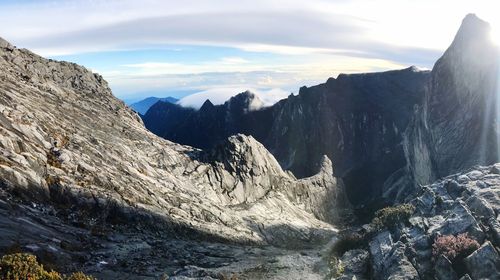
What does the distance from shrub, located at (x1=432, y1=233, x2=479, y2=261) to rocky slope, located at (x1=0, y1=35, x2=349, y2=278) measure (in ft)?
79.8

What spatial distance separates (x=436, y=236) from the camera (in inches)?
1368

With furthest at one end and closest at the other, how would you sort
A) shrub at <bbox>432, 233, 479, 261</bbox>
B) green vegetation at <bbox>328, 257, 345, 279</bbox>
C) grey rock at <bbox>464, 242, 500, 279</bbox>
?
green vegetation at <bbox>328, 257, 345, 279</bbox>, shrub at <bbox>432, 233, 479, 261</bbox>, grey rock at <bbox>464, 242, 500, 279</bbox>

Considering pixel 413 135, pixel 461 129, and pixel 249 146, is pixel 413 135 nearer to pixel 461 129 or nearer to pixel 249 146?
pixel 461 129

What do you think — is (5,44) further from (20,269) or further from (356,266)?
(356,266)

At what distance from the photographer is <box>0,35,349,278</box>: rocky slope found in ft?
148

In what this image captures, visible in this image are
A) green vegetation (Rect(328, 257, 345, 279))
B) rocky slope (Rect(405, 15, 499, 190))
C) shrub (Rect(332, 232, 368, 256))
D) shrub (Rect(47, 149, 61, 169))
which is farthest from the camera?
rocky slope (Rect(405, 15, 499, 190))

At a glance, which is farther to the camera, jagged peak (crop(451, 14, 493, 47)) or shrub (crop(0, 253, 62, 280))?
jagged peak (crop(451, 14, 493, 47))

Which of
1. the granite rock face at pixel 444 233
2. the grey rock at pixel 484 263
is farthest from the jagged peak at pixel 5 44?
the grey rock at pixel 484 263

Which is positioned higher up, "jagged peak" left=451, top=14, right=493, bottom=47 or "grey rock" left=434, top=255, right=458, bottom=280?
"jagged peak" left=451, top=14, right=493, bottom=47

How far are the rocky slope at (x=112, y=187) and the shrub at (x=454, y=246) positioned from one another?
24325 millimetres

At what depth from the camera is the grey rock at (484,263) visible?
91.9 ft

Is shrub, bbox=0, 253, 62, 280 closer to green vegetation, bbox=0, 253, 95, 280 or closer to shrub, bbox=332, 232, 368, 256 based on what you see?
green vegetation, bbox=0, 253, 95, 280

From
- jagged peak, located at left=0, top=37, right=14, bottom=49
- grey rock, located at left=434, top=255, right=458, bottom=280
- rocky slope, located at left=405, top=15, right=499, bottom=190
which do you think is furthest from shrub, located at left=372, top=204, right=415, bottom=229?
jagged peak, located at left=0, top=37, right=14, bottom=49

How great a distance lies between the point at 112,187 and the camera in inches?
2437
